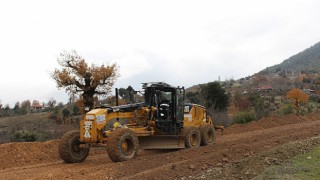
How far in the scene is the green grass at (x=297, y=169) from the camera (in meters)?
8.90

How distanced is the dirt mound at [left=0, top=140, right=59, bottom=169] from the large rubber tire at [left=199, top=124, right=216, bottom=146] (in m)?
5.62

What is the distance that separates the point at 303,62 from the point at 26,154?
112395 millimetres

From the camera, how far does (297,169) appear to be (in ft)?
31.6

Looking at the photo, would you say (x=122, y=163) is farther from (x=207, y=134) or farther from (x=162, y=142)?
(x=207, y=134)

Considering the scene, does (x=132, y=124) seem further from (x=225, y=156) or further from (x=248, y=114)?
(x=248, y=114)

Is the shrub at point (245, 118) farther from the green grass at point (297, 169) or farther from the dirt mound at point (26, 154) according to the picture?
the green grass at point (297, 169)

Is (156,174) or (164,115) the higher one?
(164,115)

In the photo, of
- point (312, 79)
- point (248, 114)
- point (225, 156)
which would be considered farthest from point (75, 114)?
point (312, 79)

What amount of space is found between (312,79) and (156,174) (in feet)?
260

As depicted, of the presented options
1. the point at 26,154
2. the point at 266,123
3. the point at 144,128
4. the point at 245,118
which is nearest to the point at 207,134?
the point at 144,128

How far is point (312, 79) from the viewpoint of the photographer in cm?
8406

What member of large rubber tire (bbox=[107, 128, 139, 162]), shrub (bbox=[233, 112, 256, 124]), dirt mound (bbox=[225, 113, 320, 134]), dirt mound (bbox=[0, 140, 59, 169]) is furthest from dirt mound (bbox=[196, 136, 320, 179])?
shrub (bbox=[233, 112, 256, 124])

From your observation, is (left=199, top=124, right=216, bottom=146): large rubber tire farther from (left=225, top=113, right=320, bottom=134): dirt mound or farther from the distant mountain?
the distant mountain

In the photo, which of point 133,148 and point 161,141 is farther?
point 161,141
